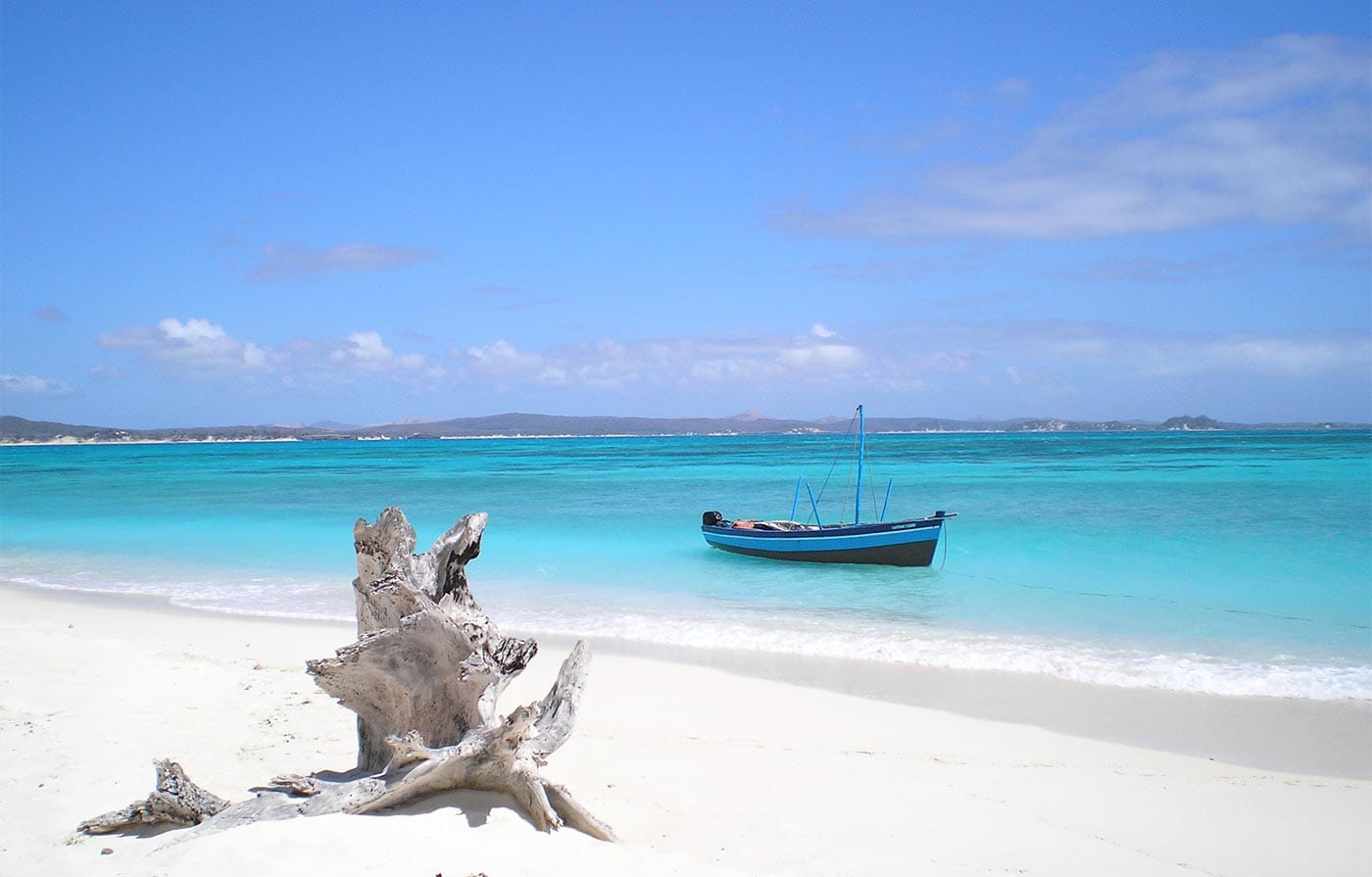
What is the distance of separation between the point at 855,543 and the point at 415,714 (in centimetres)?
1520

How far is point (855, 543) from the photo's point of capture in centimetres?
1930

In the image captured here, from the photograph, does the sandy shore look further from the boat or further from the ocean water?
the boat

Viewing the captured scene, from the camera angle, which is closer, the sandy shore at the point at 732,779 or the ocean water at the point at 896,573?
the sandy shore at the point at 732,779

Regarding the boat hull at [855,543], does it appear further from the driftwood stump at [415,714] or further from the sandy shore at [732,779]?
the driftwood stump at [415,714]

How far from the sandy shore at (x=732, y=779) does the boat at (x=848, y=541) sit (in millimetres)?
9639

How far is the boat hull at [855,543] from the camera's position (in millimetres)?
18812

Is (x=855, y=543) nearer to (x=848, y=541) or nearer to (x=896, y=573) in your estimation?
(x=848, y=541)

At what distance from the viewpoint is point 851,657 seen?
34.4 ft

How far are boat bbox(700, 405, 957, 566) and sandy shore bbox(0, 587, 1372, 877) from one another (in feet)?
31.6

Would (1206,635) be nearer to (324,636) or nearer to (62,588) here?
(324,636)

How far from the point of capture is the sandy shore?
4402 mm

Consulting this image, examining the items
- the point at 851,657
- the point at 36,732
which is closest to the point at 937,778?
the point at 851,657

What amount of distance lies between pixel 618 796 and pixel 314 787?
1.87m

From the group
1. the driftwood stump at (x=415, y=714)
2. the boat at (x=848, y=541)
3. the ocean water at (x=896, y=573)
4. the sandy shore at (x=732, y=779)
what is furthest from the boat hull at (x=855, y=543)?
the driftwood stump at (x=415, y=714)
